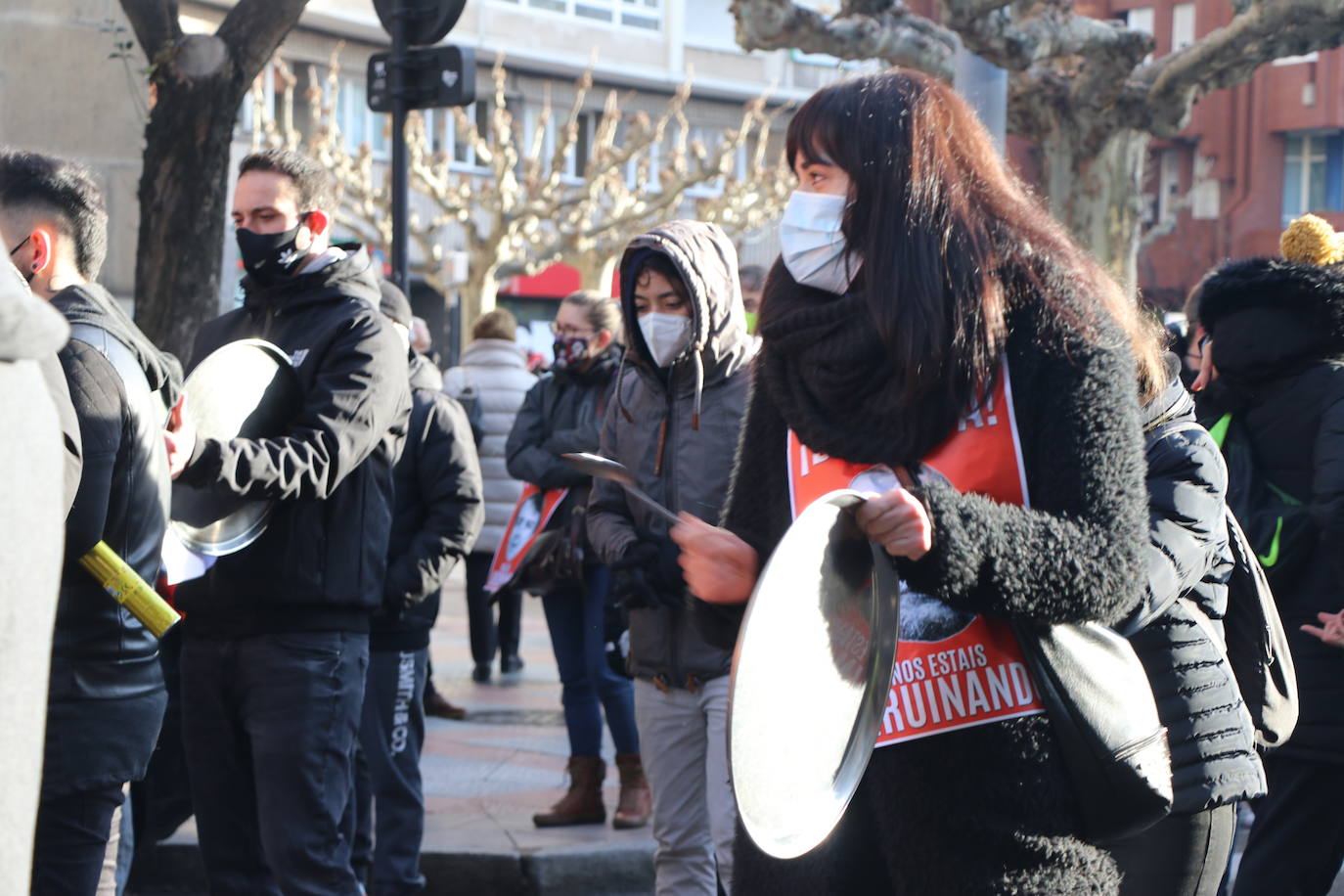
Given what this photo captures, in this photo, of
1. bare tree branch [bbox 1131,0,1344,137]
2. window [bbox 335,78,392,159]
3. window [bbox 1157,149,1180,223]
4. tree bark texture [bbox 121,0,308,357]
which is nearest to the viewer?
tree bark texture [bbox 121,0,308,357]

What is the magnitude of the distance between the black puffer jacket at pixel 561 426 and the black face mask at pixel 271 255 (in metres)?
2.47

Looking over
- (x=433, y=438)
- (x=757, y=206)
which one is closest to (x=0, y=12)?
(x=433, y=438)

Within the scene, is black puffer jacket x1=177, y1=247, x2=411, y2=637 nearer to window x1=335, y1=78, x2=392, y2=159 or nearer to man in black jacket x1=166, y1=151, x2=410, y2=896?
man in black jacket x1=166, y1=151, x2=410, y2=896

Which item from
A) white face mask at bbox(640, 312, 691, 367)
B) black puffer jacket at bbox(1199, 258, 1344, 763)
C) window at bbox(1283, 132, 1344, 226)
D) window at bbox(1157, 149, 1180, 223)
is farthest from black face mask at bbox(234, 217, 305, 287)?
window at bbox(1283, 132, 1344, 226)

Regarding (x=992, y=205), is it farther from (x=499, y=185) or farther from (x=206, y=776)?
(x=499, y=185)

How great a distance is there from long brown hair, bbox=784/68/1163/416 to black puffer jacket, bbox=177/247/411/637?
191 cm

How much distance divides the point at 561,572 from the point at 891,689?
14.3 feet

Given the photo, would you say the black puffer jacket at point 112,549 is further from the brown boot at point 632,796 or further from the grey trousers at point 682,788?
the brown boot at point 632,796

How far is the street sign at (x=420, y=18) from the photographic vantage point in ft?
25.5

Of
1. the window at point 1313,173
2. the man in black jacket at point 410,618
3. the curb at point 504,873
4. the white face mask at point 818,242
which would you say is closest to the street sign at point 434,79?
the man in black jacket at point 410,618

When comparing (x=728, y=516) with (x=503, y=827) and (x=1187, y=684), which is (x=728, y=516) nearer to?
(x=1187, y=684)

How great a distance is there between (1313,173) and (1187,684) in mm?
41575

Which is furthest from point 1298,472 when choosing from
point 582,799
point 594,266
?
point 594,266

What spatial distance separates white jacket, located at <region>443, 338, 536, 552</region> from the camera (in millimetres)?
9211
